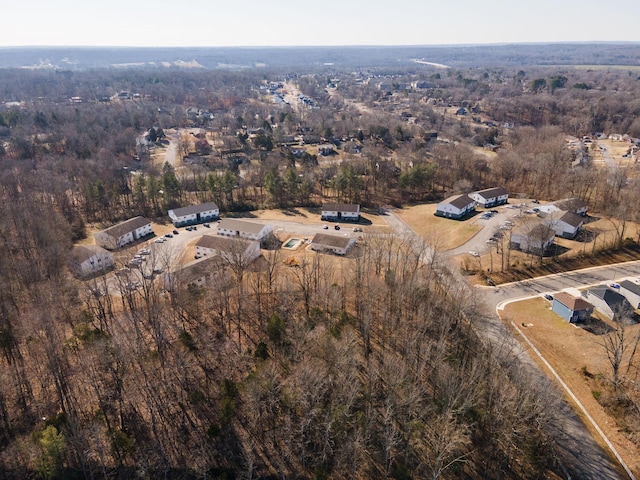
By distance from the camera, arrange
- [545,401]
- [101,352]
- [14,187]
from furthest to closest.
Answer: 1. [14,187]
2. [101,352]
3. [545,401]

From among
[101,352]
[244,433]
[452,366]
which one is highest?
[101,352]

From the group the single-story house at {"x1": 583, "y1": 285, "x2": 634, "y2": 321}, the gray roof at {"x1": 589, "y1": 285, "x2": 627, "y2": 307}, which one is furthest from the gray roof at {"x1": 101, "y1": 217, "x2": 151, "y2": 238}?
the gray roof at {"x1": 589, "y1": 285, "x2": 627, "y2": 307}

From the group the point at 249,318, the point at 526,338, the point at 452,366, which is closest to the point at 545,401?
the point at 452,366

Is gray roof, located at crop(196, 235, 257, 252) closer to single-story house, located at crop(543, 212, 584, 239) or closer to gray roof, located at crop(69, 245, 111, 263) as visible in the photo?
gray roof, located at crop(69, 245, 111, 263)

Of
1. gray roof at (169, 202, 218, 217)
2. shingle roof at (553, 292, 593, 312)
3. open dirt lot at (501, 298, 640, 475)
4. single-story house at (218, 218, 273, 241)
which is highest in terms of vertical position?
gray roof at (169, 202, 218, 217)

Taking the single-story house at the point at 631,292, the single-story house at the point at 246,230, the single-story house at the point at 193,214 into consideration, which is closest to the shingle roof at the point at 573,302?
the single-story house at the point at 631,292

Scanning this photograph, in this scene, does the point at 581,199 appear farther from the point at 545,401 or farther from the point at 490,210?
the point at 545,401

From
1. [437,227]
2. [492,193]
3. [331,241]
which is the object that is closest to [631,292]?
[437,227]
